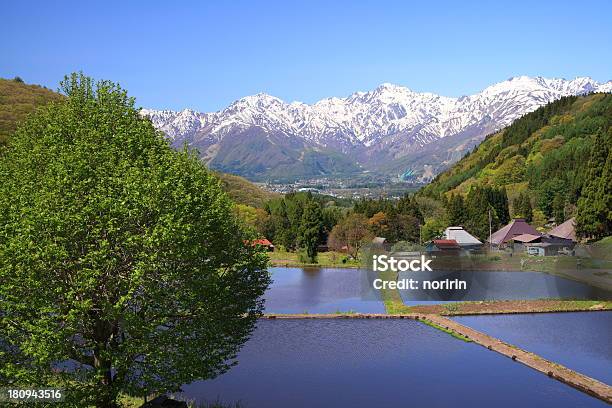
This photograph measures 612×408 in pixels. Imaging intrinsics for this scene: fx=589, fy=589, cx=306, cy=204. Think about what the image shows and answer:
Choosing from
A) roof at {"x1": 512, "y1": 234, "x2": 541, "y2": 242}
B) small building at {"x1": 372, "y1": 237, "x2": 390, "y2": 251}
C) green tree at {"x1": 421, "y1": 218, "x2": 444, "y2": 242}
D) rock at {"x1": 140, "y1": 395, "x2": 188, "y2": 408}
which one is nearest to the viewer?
rock at {"x1": 140, "y1": 395, "x2": 188, "y2": 408}

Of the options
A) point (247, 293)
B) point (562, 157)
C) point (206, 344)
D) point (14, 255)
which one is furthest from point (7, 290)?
point (562, 157)

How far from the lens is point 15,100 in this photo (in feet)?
478

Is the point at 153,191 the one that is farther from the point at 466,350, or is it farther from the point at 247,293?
the point at 466,350

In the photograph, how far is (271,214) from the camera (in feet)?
551

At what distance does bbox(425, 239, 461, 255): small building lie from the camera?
382 ft

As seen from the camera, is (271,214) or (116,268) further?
(271,214)

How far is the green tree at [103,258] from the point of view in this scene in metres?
22.1

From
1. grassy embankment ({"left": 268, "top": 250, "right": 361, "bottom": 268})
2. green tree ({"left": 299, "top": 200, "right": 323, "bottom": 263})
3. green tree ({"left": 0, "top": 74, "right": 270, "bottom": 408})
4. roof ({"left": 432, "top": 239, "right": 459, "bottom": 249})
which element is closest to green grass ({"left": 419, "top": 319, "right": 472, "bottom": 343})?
green tree ({"left": 0, "top": 74, "right": 270, "bottom": 408})

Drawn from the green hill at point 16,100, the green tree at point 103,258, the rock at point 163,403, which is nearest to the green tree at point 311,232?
the green hill at point 16,100

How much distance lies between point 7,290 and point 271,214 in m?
146

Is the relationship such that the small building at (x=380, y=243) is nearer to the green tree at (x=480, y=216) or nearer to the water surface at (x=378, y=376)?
the green tree at (x=480, y=216)
